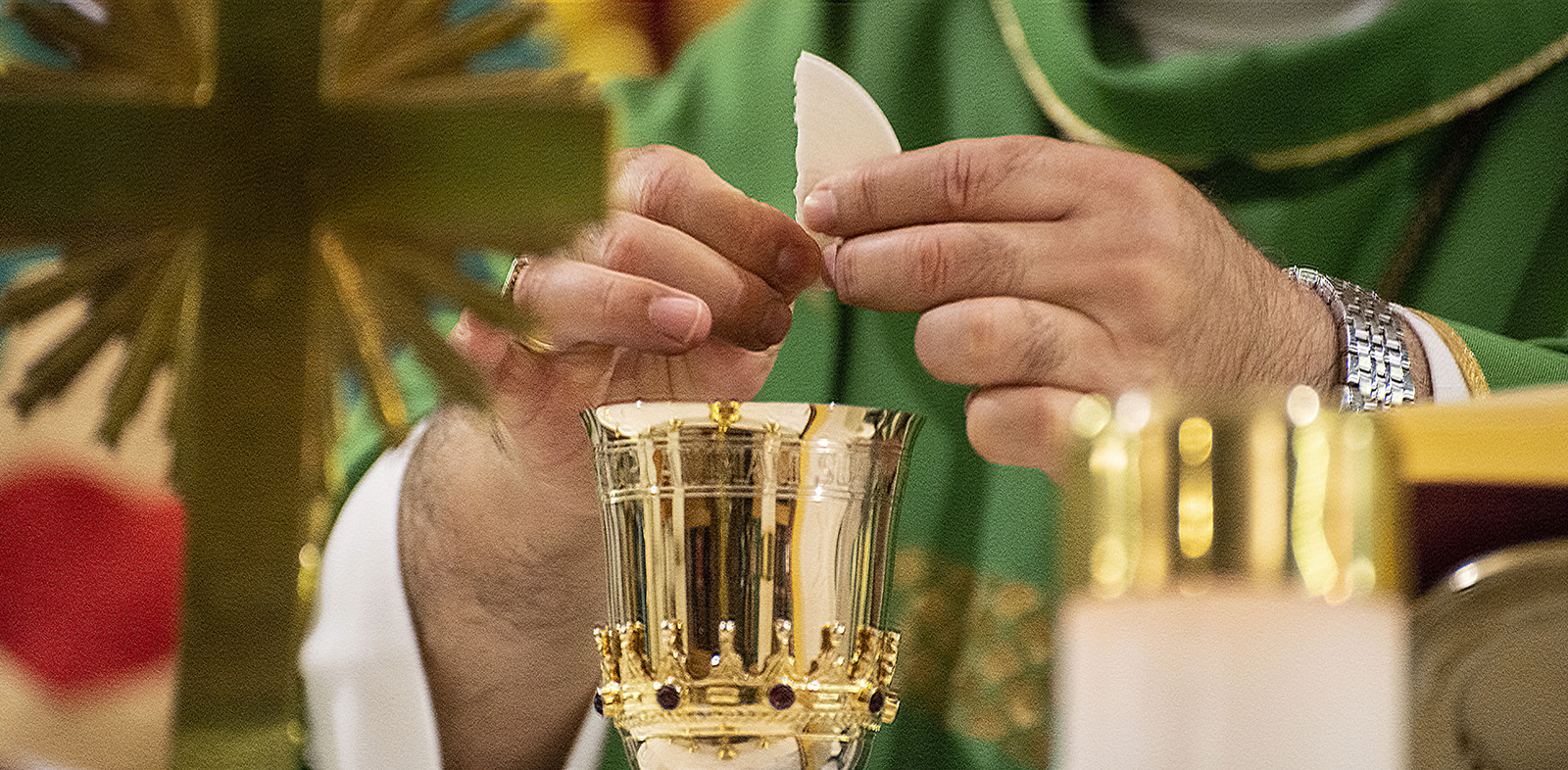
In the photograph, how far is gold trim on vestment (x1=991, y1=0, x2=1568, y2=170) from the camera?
0.82 metres

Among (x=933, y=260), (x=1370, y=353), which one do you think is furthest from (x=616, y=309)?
(x=1370, y=353)

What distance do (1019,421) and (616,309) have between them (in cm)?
17

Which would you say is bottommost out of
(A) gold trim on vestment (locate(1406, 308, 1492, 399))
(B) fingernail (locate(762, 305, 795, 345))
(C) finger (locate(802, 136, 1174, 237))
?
(A) gold trim on vestment (locate(1406, 308, 1492, 399))

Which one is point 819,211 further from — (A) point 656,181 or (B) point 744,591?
(B) point 744,591

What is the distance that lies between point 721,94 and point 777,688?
73cm

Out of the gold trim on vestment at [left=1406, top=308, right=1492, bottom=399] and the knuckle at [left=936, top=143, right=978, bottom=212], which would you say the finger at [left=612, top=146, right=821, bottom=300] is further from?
the gold trim on vestment at [left=1406, top=308, right=1492, bottom=399]

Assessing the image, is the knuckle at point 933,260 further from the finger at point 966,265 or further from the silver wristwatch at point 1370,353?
the silver wristwatch at point 1370,353

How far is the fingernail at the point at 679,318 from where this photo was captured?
1.50 feet

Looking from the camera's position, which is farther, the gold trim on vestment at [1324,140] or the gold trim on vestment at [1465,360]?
the gold trim on vestment at [1324,140]

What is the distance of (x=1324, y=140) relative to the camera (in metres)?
0.85

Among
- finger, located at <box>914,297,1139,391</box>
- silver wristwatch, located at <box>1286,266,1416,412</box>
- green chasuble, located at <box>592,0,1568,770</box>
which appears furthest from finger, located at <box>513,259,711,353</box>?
green chasuble, located at <box>592,0,1568,770</box>

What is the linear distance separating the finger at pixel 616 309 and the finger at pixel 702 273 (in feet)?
0.07

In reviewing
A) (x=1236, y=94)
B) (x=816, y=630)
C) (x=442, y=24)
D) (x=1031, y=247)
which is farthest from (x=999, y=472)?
(x=442, y=24)

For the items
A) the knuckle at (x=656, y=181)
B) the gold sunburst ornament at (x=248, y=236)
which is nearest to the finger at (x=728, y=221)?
the knuckle at (x=656, y=181)
